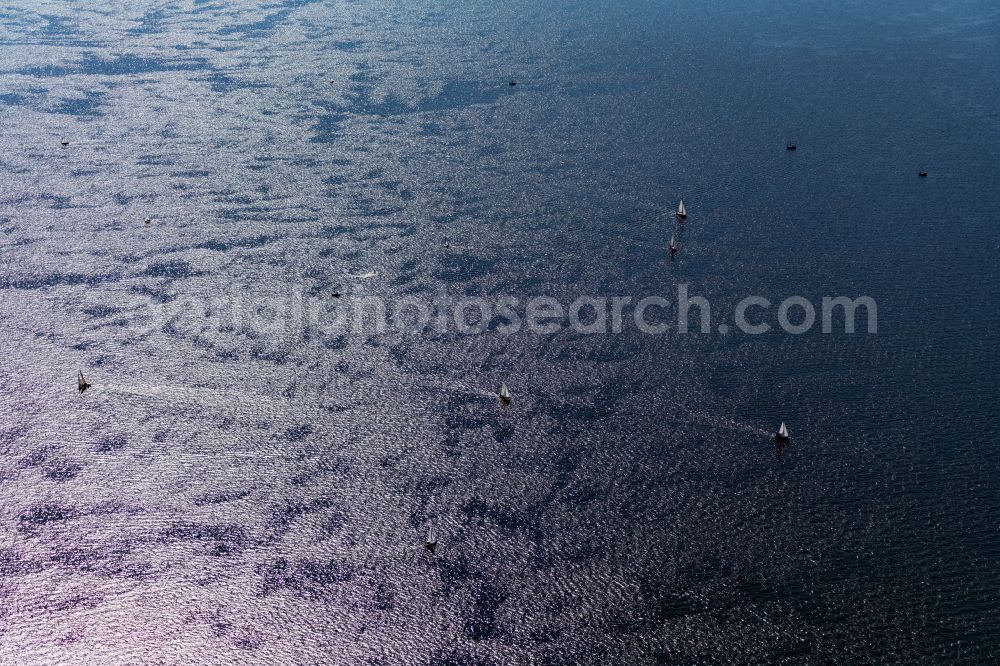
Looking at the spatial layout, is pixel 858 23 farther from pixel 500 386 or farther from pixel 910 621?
pixel 910 621

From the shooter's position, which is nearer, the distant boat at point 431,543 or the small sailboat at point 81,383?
the distant boat at point 431,543

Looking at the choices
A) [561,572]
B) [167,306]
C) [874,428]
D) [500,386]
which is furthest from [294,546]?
→ [874,428]

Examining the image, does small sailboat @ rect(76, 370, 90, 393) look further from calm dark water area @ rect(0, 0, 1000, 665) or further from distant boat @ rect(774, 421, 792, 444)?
distant boat @ rect(774, 421, 792, 444)

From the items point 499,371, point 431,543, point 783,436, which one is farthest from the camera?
point 499,371

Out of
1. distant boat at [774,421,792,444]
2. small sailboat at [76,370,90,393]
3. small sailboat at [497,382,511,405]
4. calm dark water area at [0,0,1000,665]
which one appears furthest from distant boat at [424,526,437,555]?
small sailboat at [76,370,90,393]

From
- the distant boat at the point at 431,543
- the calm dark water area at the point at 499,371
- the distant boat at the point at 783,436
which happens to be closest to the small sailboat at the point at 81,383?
the calm dark water area at the point at 499,371

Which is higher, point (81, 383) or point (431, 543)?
point (81, 383)

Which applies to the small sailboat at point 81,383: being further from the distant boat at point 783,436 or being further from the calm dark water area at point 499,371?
the distant boat at point 783,436

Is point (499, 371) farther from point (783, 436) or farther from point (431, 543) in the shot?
point (783, 436)

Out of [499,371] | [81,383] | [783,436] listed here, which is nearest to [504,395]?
[499,371]
